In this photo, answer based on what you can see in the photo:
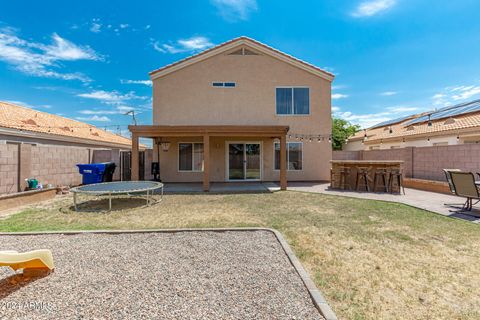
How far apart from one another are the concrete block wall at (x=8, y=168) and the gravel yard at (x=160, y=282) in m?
4.92

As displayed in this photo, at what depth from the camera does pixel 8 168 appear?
26.0 feet

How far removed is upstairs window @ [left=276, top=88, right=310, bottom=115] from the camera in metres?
13.4

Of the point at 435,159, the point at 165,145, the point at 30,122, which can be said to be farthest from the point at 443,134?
the point at 30,122

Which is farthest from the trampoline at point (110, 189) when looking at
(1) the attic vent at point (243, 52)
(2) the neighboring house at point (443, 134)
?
(2) the neighboring house at point (443, 134)

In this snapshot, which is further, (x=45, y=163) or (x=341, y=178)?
(x=341, y=178)

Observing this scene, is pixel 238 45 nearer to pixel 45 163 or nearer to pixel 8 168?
pixel 45 163

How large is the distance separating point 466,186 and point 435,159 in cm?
509

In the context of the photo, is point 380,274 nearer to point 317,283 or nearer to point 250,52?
point 317,283

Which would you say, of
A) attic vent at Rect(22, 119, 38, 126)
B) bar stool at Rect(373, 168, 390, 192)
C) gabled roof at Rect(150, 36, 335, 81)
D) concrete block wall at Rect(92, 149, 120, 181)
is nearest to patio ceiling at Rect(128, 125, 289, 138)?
concrete block wall at Rect(92, 149, 120, 181)

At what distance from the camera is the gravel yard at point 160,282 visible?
2404mm

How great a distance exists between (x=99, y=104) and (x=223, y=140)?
22.3m

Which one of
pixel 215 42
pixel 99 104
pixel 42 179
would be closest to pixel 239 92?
pixel 215 42

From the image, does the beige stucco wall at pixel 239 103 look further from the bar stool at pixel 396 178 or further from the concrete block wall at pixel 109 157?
the bar stool at pixel 396 178

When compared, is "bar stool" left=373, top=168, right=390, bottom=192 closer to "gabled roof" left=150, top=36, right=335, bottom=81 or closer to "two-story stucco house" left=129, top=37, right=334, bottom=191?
"two-story stucco house" left=129, top=37, right=334, bottom=191
